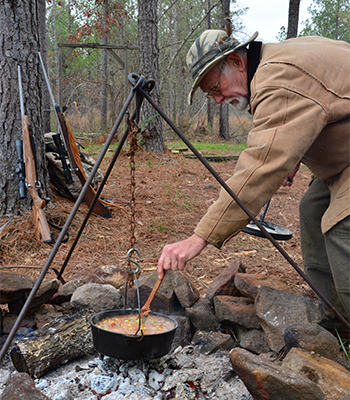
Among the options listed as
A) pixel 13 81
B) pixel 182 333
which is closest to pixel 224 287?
pixel 182 333

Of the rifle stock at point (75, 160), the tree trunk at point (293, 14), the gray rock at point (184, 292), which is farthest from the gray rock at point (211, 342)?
the tree trunk at point (293, 14)

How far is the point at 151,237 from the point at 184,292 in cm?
176

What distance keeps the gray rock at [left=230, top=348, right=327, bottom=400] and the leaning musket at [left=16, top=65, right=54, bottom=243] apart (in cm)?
280

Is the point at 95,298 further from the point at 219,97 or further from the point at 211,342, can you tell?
the point at 219,97

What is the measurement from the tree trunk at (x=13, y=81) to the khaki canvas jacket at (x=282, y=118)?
339 centimetres

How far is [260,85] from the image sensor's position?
2.05m

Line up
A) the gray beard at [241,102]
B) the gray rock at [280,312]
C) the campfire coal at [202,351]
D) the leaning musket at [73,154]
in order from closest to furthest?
the campfire coal at [202,351] → the gray beard at [241,102] → the gray rock at [280,312] → the leaning musket at [73,154]

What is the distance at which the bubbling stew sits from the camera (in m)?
2.41

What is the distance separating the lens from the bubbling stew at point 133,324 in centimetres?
241

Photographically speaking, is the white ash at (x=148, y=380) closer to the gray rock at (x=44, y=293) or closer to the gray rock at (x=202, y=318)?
the gray rock at (x=202, y=318)

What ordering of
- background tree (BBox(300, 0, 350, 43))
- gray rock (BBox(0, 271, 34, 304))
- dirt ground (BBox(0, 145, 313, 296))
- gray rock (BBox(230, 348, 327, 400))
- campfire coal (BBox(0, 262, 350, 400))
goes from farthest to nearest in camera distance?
background tree (BBox(300, 0, 350, 43)) < dirt ground (BBox(0, 145, 313, 296)) < gray rock (BBox(0, 271, 34, 304)) < campfire coal (BBox(0, 262, 350, 400)) < gray rock (BBox(230, 348, 327, 400))

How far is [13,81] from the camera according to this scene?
4.71m

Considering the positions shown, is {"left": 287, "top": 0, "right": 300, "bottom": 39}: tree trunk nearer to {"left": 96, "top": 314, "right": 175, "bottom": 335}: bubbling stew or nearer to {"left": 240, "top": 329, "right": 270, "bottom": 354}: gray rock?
{"left": 240, "top": 329, "right": 270, "bottom": 354}: gray rock

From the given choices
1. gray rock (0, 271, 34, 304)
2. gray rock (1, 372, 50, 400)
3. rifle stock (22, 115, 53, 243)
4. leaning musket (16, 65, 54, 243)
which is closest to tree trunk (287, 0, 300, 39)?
leaning musket (16, 65, 54, 243)
